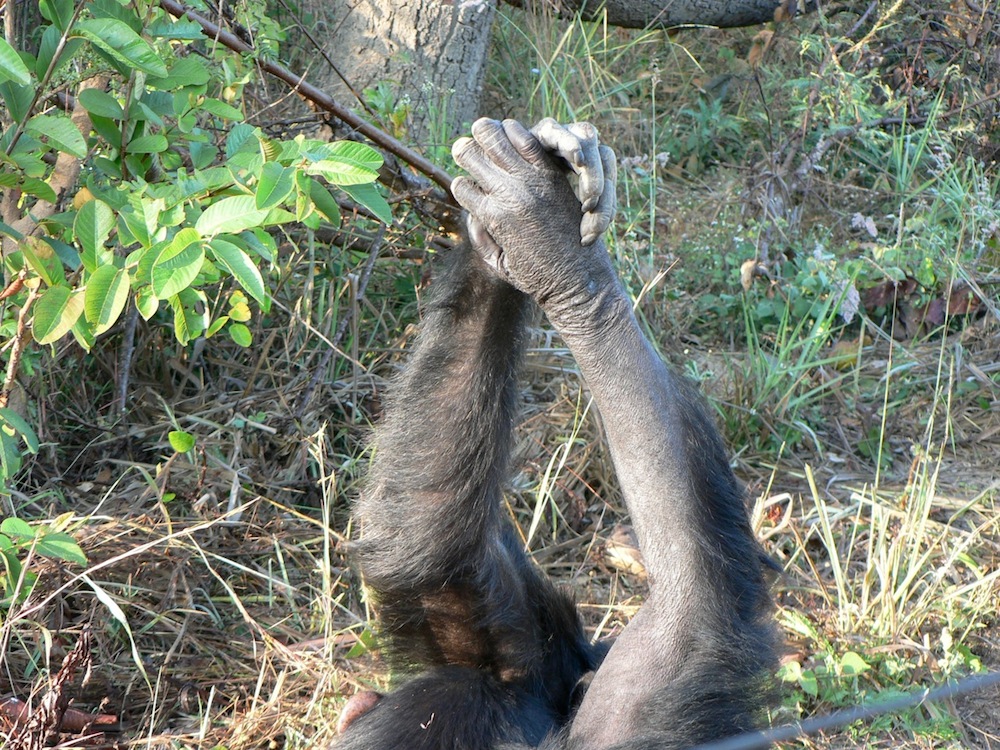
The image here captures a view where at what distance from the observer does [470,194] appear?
2043mm

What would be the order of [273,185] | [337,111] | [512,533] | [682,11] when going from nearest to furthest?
[273,185] < [512,533] < [337,111] < [682,11]

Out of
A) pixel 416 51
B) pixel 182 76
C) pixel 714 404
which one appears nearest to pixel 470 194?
pixel 182 76

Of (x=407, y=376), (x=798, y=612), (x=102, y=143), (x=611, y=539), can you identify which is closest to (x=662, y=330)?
(x=611, y=539)

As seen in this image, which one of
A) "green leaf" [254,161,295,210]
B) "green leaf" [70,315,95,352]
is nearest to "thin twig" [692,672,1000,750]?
"green leaf" [254,161,295,210]

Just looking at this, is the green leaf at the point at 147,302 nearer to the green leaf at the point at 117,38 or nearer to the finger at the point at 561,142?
the green leaf at the point at 117,38

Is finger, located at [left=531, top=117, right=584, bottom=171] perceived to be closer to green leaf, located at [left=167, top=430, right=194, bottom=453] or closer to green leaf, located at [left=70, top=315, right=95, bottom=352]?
green leaf, located at [left=70, top=315, right=95, bottom=352]

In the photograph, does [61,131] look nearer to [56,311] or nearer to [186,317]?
[56,311]

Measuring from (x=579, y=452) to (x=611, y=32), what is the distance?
292 cm

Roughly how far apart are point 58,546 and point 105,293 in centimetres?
56

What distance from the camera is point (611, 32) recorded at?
5.57 metres

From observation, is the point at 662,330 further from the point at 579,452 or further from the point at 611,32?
the point at 611,32

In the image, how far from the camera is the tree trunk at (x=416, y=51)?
4.22 metres

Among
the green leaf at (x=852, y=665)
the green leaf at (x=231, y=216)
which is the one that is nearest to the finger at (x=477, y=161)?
the green leaf at (x=231, y=216)

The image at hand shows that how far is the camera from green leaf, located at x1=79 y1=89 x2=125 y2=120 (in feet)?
7.32
